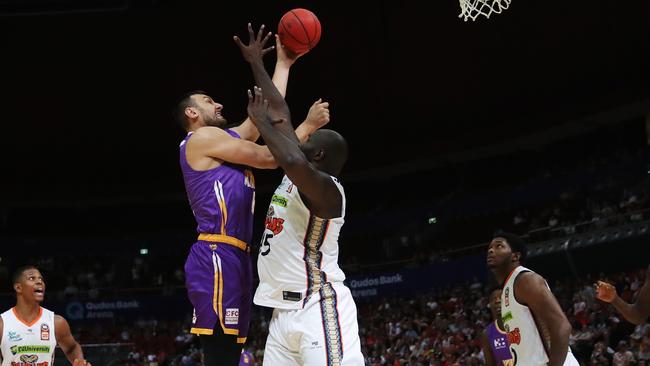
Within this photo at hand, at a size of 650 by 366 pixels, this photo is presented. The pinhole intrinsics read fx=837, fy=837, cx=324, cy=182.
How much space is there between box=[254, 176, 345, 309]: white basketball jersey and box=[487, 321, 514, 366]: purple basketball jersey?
3660 millimetres

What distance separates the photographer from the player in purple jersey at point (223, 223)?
4.46 metres

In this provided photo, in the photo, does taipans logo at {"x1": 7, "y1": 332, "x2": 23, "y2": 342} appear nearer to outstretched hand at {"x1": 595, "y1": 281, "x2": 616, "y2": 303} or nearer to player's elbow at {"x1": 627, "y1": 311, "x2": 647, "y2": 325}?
outstretched hand at {"x1": 595, "y1": 281, "x2": 616, "y2": 303}

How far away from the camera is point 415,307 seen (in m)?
19.5

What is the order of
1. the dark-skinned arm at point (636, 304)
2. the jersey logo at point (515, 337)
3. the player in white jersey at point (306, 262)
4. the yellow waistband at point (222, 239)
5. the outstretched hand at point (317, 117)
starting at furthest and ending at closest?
the jersey logo at point (515, 337) → the dark-skinned arm at point (636, 304) → the outstretched hand at point (317, 117) → the yellow waistband at point (222, 239) → the player in white jersey at point (306, 262)

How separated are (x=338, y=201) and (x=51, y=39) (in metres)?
18.7

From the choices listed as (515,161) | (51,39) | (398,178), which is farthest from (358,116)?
(51,39)

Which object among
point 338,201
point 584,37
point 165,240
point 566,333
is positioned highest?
point 584,37

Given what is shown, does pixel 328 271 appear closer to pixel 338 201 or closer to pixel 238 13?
pixel 338 201

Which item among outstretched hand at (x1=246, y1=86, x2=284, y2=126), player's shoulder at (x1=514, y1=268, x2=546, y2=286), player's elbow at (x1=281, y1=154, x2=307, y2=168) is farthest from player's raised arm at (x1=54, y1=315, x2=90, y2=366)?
player's elbow at (x1=281, y1=154, x2=307, y2=168)

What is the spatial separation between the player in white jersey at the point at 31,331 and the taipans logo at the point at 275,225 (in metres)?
3.52

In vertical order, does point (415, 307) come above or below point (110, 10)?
below

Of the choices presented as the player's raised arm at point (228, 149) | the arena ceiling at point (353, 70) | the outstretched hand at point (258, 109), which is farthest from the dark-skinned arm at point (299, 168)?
the arena ceiling at point (353, 70)

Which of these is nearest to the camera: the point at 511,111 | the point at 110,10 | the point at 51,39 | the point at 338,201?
the point at 338,201

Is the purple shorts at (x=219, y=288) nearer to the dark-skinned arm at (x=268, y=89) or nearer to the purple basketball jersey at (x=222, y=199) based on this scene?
the purple basketball jersey at (x=222, y=199)
